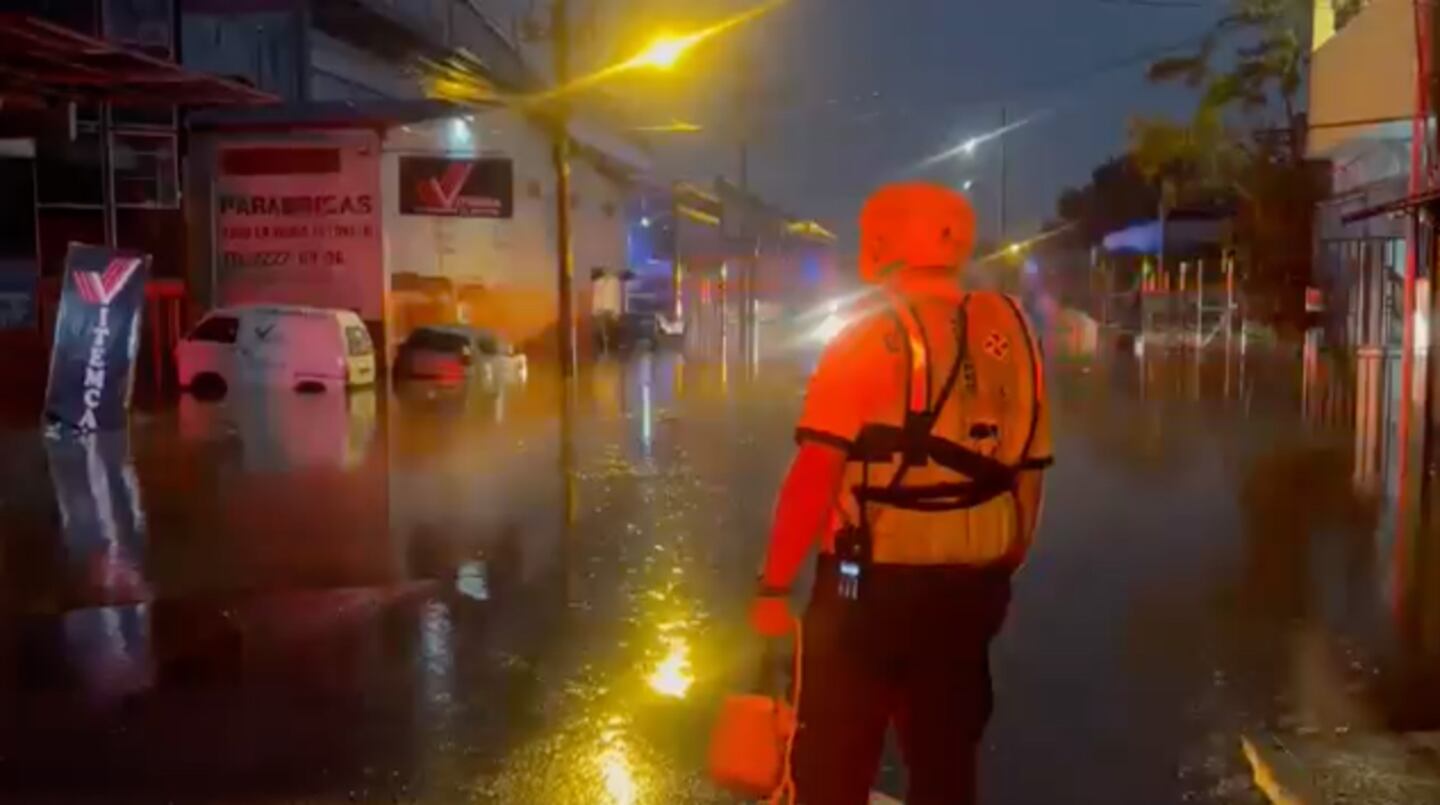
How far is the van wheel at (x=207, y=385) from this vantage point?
29392 millimetres

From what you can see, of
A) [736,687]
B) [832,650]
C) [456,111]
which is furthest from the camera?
[456,111]

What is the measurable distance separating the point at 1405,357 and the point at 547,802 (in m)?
12.3

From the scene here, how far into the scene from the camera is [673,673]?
8.02m

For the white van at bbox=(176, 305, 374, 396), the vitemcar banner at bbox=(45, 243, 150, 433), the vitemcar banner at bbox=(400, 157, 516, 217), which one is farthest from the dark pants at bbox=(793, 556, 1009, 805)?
the vitemcar banner at bbox=(400, 157, 516, 217)

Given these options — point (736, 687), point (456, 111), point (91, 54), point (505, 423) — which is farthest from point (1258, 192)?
point (736, 687)

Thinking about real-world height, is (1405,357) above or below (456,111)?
below

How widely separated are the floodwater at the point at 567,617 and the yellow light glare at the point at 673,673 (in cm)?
2

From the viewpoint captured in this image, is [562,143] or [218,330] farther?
[218,330]

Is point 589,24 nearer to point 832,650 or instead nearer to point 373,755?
point 373,755

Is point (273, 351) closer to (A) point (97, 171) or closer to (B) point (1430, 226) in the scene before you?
(A) point (97, 171)

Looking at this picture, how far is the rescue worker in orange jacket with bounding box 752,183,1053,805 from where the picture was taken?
12.3 ft

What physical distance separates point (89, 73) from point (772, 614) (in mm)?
19851

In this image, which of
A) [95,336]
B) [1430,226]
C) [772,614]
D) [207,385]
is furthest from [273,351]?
[772,614]

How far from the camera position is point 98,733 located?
694 centimetres
